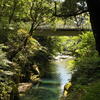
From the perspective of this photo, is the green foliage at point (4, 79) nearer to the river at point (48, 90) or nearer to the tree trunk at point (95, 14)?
the river at point (48, 90)

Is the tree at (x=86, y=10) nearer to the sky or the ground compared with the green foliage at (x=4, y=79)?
nearer to the sky

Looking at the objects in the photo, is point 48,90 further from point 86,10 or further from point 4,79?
point 86,10

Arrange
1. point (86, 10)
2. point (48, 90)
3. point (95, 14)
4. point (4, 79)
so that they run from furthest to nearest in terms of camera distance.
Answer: point (48, 90) → point (4, 79) → point (86, 10) → point (95, 14)

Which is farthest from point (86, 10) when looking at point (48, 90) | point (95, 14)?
point (48, 90)

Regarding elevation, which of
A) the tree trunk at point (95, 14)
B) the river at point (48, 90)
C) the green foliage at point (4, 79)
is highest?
the tree trunk at point (95, 14)

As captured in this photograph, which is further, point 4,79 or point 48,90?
point 48,90

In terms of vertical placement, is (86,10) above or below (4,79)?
above

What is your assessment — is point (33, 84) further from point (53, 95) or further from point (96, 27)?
point (96, 27)

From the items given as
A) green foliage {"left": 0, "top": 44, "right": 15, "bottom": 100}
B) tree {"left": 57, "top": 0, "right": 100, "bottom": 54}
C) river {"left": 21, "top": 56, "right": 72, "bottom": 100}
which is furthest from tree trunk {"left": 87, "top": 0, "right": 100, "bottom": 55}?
river {"left": 21, "top": 56, "right": 72, "bottom": 100}

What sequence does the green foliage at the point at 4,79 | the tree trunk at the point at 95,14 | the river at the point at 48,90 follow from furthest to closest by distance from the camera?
1. the river at the point at 48,90
2. the green foliage at the point at 4,79
3. the tree trunk at the point at 95,14

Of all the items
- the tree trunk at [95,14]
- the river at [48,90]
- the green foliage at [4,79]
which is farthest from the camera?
the river at [48,90]

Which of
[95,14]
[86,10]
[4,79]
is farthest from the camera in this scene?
[4,79]

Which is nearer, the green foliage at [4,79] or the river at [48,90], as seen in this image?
the green foliage at [4,79]

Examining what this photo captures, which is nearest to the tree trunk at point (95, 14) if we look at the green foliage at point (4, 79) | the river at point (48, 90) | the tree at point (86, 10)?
the tree at point (86, 10)
